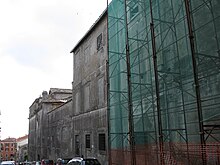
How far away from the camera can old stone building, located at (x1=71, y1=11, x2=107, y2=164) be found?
776 inches

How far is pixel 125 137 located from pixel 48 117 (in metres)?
27.3

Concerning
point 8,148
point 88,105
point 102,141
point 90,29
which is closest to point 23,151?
point 8,148

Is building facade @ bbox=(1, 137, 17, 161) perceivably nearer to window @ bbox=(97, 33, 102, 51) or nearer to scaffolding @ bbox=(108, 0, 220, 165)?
window @ bbox=(97, 33, 102, 51)

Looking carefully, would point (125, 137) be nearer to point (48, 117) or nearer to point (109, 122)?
point (109, 122)

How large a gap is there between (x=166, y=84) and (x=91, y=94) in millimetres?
10973

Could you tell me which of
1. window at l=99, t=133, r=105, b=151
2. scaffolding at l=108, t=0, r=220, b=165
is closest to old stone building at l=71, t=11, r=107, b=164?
window at l=99, t=133, r=105, b=151

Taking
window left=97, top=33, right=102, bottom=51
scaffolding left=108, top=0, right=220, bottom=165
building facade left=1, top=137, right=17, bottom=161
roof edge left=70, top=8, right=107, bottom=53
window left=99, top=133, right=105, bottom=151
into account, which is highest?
roof edge left=70, top=8, right=107, bottom=53

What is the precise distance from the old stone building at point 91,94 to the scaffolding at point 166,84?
6.58 feet

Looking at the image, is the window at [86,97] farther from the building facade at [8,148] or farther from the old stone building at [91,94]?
the building facade at [8,148]

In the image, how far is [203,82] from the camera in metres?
10.5

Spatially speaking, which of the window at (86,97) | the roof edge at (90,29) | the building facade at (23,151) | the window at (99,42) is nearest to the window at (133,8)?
the roof edge at (90,29)

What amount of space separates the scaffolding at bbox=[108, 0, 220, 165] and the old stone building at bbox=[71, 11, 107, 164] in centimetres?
201

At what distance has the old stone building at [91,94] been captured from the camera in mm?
19702

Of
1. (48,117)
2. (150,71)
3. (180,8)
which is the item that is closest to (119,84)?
(150,71)
